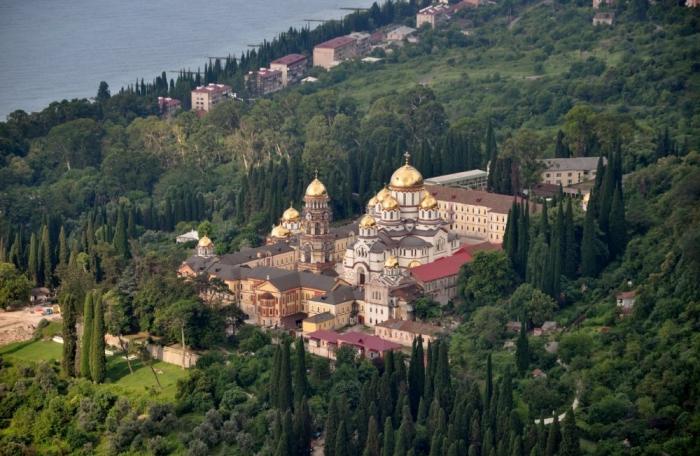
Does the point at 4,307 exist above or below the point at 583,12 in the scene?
below

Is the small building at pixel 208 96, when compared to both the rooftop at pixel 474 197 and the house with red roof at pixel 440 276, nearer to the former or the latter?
the rooftop at pixel 474 197

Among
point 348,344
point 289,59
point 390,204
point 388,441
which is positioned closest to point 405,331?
point 348,344

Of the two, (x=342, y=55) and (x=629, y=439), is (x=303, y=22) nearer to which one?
(x=342, y=55)

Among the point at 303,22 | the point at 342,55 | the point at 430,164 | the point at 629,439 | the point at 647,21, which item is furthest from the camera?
the point at 303,22

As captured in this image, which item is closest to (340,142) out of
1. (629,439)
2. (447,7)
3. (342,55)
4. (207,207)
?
(207,207)

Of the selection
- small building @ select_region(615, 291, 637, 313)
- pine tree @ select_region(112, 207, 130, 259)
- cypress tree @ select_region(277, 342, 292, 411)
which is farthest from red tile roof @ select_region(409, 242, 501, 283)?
pine tree @ select_region(112, 207, 130, 259)

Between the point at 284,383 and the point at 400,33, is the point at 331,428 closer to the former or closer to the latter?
the point at 284,383
